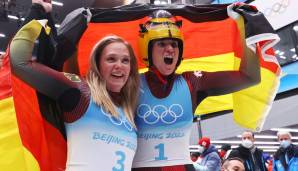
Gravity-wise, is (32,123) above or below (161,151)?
above

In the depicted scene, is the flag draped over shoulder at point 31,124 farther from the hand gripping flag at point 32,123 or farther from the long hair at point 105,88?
the long hair at point 105,88

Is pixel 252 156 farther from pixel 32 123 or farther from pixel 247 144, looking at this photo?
pixel 32 123

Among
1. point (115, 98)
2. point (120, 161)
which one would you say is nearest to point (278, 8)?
point (115, 98)

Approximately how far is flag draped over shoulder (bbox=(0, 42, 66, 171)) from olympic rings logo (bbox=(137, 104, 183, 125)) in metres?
0.50

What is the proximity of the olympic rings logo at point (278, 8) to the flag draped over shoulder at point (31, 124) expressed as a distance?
38.0 ft

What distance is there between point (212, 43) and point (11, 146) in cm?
194

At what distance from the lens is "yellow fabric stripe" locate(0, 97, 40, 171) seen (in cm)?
227

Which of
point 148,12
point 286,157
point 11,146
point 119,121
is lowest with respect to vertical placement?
point 286,157

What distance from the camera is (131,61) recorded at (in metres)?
2.49

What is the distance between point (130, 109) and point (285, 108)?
10.6m

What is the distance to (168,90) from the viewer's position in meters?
2.67

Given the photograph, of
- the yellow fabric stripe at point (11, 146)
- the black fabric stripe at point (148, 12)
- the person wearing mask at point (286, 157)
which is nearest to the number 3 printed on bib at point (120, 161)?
the yellow fabric stripe at point (11, 146)

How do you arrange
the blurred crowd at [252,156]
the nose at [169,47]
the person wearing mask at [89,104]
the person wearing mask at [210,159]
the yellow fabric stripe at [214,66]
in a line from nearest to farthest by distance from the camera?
the person wearing mask at [89,104] → the nose at [169,47] → the yellow fabric stripe at [214,66] → the person wearing mask at [210,159] → the blurred crowd at [252,156]

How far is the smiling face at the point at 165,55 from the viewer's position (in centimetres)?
269
